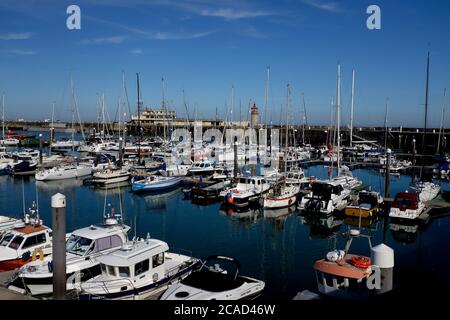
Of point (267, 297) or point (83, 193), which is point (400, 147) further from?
point (267, 297)

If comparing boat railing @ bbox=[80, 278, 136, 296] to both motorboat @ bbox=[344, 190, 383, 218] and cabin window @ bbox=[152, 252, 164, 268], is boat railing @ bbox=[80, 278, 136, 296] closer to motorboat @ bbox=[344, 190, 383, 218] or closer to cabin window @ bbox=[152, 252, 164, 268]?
cabin window @ bbox=[152, 252, 164, 268]

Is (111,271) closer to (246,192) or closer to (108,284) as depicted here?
(108,284)

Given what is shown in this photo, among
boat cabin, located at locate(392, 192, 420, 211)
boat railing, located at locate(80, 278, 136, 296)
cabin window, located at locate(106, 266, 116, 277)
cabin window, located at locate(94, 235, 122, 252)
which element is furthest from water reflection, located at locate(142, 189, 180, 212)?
boat railing, located at locate(80, 278, 136, 296)

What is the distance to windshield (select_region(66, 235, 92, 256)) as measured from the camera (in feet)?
43.9

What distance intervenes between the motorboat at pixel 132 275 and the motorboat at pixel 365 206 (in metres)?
15.4

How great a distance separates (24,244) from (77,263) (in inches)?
144

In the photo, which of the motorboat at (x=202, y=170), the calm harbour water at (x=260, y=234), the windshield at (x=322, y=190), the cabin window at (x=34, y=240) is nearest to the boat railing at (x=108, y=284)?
the cabin window at (x=34, y=240)

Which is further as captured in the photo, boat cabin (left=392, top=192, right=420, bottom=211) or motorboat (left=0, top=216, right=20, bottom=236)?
boat cabin (left=392, top=192, right=420, bottom=211)

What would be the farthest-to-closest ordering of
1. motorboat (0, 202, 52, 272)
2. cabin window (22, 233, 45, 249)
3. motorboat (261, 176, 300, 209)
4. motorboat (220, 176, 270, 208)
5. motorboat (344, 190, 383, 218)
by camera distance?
motorboat (220, 176, 270, 208)
motorboat (261, 176, 300, 209)
motorboat (344, 190, 383, 218)
cabin window (22, 233, 45, 249)
motorboat (0, 202, 52, 272)

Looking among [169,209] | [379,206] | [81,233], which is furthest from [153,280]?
[379,206]

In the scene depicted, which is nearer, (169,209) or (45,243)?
(45,243)

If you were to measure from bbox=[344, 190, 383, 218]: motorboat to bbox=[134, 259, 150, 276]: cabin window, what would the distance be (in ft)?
52.0
